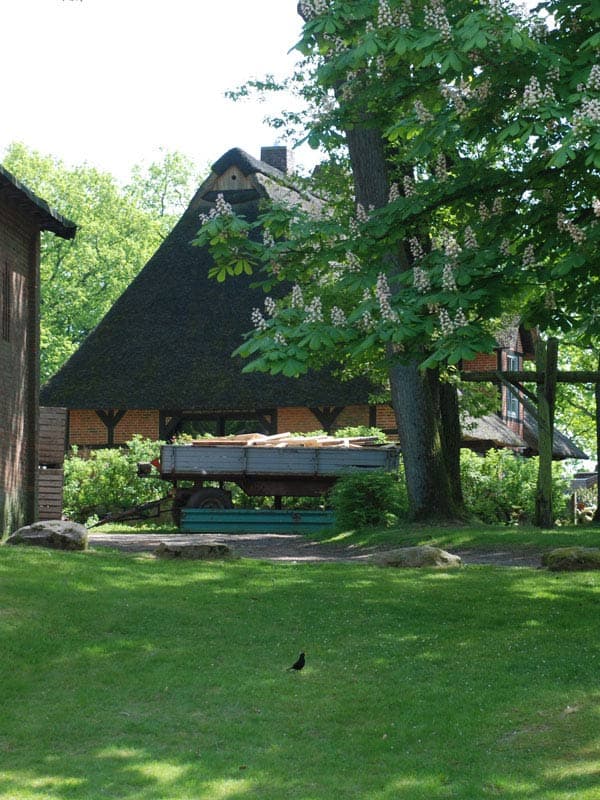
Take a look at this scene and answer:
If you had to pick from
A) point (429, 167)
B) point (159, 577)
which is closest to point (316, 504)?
point (429, 167)

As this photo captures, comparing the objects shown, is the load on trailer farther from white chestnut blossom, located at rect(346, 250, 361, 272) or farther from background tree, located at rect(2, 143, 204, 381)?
background tree, located at rect(2, 143, 204, 381)

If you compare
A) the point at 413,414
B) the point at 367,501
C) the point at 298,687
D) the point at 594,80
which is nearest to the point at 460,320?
the point at 594,80

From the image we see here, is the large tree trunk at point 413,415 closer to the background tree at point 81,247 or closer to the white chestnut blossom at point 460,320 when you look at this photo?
the white chestnut blossom at point 460,320

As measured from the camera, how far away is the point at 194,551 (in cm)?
1761

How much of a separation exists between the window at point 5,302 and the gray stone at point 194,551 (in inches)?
266

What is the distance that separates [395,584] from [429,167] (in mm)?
7548

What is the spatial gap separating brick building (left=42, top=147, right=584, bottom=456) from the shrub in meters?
12.8

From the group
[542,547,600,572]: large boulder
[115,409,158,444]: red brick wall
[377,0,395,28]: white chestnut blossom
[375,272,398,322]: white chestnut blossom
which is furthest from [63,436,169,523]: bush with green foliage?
[377,0,395,28]: white chestnut blossom

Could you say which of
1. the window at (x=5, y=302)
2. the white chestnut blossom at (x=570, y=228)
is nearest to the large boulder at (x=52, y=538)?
the window at (x=5, y=302)

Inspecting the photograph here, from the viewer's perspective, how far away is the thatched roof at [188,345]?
38.5 metres

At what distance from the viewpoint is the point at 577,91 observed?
1060cm

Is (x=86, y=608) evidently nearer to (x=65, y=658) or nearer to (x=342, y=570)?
(x=65, y=658)

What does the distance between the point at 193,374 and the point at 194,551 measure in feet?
74.7

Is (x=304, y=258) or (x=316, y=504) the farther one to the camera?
(x=316, y=504)
